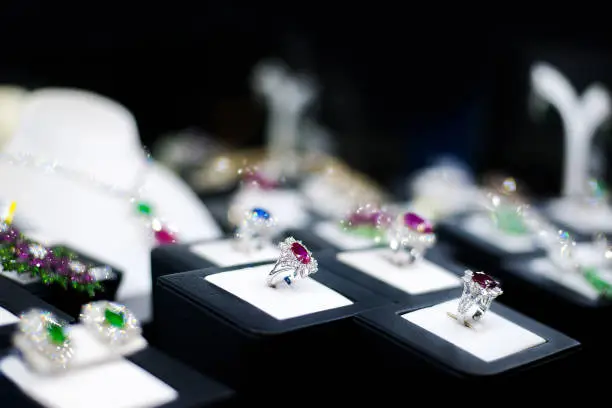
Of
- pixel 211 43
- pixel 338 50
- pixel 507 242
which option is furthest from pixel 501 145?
pixel 507 242

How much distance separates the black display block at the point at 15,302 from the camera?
0.71 meters

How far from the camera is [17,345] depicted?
2.12 feet

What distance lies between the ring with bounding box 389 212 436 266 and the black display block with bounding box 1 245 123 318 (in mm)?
349

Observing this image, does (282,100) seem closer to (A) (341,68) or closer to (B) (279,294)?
(A) (341,68)

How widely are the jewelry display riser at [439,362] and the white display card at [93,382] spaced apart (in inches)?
8.6

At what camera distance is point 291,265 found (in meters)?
0.80

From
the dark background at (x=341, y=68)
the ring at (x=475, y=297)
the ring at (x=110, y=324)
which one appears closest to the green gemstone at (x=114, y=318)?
the ring at (x=110, y=324)

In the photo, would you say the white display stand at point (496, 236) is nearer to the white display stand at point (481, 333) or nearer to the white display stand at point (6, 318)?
the white display stand at point (481, 333)

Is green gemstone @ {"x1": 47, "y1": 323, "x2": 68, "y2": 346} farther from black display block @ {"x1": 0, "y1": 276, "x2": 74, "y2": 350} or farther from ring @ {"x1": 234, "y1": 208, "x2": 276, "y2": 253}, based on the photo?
ring @ {"x1": 234, "y1": 208, "x2": 276, "y2": 253}

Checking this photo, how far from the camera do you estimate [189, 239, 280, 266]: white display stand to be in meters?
0.92

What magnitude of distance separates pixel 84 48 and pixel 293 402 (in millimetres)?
1723

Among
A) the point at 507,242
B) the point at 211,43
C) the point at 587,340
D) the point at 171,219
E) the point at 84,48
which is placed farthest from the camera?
the point at 211,43

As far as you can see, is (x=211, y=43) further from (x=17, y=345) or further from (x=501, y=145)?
(x=17, y=345)

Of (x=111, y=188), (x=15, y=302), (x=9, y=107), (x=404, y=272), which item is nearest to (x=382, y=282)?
(x=404, y=272)
